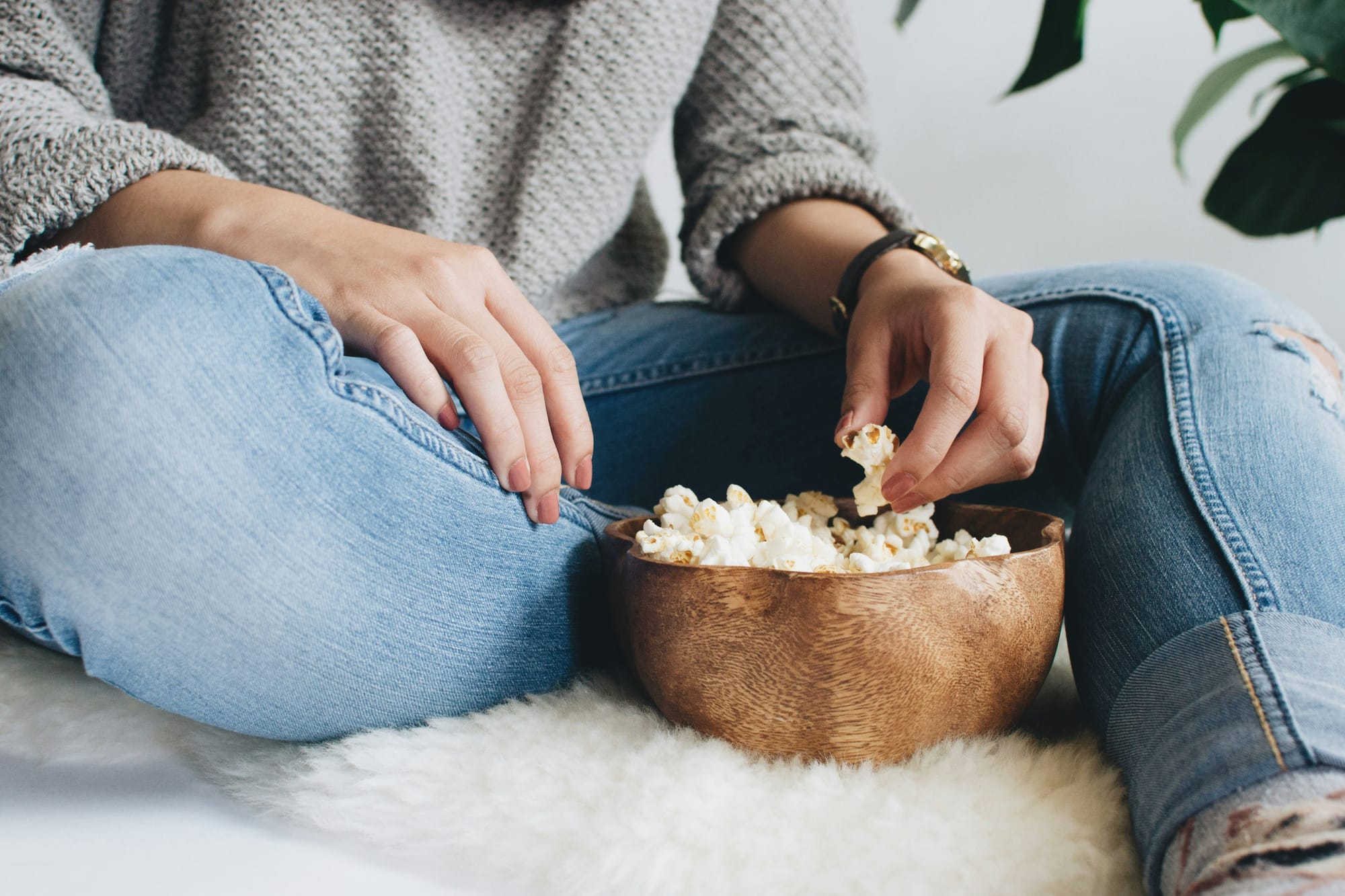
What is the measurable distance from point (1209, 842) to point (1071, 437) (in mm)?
402

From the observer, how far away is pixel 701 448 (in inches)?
32.7

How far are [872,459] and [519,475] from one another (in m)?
0.22

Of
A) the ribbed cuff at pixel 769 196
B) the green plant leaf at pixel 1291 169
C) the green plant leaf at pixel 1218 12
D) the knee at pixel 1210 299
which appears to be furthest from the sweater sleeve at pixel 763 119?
the green plant leaf at pixel 1291 169

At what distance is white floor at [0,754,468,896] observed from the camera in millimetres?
423

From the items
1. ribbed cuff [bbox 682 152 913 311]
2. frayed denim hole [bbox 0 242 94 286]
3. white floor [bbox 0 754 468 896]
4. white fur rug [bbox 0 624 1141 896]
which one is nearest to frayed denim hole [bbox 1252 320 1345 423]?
white fur rug [bbox 0 624 1141 896]

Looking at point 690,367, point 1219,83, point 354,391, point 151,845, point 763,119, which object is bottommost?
point 151,845

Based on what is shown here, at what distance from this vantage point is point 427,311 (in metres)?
0.52

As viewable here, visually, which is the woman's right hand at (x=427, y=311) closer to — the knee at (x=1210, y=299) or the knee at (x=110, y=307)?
the knee at (x=110, y=307)

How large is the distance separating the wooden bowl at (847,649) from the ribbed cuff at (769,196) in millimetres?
531

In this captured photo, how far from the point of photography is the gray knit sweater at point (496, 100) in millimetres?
798

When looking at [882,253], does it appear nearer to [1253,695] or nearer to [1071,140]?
[1253,695]

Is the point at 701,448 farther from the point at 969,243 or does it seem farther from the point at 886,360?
the point at 969,243

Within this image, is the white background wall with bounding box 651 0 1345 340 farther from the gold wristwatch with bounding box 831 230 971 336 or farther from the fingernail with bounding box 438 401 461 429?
the fingernail with bounding box 438 401 461 429

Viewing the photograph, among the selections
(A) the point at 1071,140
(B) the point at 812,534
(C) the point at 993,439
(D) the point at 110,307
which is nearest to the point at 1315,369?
(C) the point at 993,439
